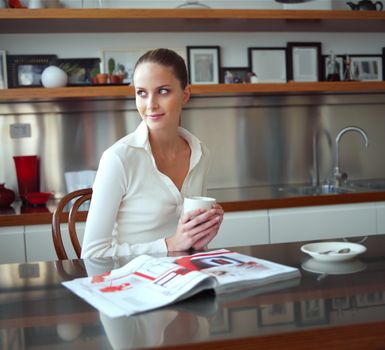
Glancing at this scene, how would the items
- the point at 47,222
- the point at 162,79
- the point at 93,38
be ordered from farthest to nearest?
the point at 93,38
the point at 47,222
the point at 162,79

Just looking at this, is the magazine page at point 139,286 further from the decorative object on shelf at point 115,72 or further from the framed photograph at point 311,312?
the decorative object on shelf at point 115,72

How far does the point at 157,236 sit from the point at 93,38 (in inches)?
76.0

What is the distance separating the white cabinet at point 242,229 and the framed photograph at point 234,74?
3.20 feet

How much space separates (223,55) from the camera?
3436 millimetres

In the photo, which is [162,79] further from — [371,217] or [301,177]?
[301,177]

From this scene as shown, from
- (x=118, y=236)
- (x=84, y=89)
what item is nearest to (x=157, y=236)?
(x=118, y=236)

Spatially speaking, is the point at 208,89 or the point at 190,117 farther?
the point at 190,117

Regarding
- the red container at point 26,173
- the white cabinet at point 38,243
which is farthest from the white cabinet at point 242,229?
the red container at point 26,173

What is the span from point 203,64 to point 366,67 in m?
1.13

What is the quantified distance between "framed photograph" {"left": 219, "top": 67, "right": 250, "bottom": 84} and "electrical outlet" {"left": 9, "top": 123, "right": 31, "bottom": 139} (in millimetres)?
1222

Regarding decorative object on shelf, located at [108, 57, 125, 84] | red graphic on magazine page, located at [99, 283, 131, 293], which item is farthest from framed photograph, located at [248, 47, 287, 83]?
red graphic on magazine page, located at [99, 283, 131, 293]

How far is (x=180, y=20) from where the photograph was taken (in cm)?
305

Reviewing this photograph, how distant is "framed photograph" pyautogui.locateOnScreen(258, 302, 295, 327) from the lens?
850 mm

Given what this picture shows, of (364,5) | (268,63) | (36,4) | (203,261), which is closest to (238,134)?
(268,63)
